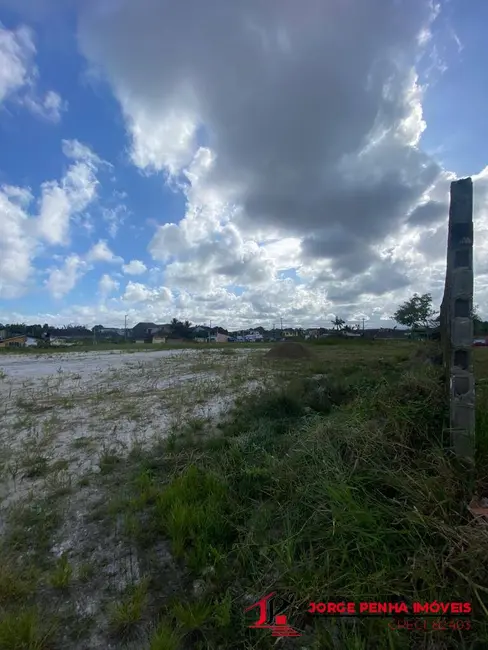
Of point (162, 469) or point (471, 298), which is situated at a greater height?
point (471, 298)

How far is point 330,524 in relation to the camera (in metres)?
2.23

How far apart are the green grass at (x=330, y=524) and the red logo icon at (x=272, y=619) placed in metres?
0.04

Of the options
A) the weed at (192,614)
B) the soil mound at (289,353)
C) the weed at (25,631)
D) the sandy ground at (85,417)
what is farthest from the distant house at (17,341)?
the weed at (192,614)

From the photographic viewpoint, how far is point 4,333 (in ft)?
221

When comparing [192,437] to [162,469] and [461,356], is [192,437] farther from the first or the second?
[461,356]

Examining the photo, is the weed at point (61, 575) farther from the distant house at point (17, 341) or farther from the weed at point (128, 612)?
the distant house at point (17, 341)

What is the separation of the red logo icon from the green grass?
1.6 inches

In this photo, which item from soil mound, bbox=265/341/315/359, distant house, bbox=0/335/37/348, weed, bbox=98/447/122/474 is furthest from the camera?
distant house, bbox=0/335/37/348

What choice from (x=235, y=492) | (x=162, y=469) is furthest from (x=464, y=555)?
(x=162, y=469)

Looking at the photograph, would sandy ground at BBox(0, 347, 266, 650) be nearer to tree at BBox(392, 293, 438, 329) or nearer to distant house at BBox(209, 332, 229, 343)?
tree at BBox(392, 293, 438, 329)

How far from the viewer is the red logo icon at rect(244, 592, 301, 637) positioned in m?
1.73

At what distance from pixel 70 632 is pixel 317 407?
4365 millimetres

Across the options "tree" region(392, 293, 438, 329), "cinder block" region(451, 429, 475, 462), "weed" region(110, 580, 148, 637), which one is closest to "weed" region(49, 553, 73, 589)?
"weed" region(110, 580, 148, 637)

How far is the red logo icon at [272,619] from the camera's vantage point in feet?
5.67
